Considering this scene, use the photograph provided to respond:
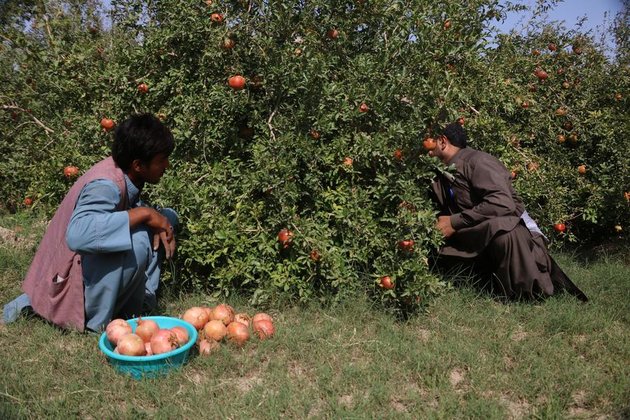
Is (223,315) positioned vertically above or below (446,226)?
below

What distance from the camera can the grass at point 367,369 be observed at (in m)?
2.47

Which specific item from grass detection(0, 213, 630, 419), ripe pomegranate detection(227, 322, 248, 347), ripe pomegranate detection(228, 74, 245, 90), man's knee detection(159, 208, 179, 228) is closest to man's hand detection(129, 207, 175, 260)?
man's knee detection(159, 208, 179, 228)

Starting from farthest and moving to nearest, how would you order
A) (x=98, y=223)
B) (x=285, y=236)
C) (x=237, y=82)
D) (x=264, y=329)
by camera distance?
(x=237, y=82) < (x=285, y=236) < (x=264, y=329) < (x=98, y=223)

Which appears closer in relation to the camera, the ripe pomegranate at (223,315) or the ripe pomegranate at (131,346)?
the ripe pomegranate at (131,346)

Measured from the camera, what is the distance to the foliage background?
3.39 meters

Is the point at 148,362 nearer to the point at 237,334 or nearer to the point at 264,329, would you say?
the point at 237,334

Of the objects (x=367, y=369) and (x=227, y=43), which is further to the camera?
(x=227, y=43)

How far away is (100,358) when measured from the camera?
9.34 feet

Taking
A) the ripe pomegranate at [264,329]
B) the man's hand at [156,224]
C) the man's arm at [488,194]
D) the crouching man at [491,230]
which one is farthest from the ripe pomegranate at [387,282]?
the man's hand at [156,224]

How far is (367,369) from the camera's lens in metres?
2.74

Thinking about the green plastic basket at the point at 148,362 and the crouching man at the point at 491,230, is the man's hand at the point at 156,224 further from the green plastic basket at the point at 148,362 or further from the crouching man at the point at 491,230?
the crouching man at the point at 491,230

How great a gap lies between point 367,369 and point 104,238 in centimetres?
145

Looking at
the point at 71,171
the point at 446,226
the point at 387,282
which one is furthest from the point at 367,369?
the point at 71,171

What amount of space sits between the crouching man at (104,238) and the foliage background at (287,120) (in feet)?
1.46
